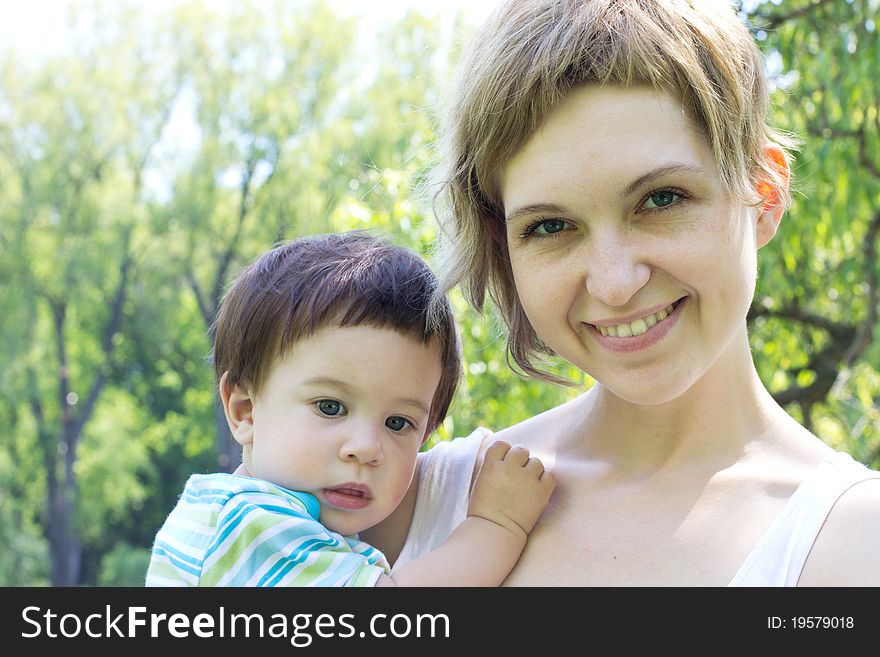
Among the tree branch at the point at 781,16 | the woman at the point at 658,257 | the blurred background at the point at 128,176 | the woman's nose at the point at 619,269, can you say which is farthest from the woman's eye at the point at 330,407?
the blurred background at the point at 128,176

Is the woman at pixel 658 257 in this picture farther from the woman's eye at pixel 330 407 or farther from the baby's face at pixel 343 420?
the woman's eye at pixel 330 407

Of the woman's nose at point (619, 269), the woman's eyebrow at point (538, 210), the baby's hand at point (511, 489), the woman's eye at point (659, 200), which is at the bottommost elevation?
the baby's hand at point (511, 489)

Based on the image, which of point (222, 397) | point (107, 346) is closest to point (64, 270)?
point (107, 346)

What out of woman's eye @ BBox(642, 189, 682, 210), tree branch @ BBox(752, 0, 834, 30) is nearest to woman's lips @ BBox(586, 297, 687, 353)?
woman's eye @ BBox(642, 189, 682, 210)

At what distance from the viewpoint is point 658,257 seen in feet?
4.42

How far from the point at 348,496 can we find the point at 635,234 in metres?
0.63

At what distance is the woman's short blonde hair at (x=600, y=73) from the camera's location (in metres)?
1.35

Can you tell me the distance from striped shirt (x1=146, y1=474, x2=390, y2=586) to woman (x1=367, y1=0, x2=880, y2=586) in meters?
0.27

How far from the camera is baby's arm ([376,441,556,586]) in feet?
4.97

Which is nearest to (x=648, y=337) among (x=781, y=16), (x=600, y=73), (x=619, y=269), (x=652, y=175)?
(x=619, y=269)

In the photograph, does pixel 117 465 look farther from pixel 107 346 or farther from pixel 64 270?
pixel 64 270

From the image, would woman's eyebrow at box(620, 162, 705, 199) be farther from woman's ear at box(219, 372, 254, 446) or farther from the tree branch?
the tree branch

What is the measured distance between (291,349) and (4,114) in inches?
680

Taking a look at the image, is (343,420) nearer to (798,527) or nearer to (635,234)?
(635,234)
